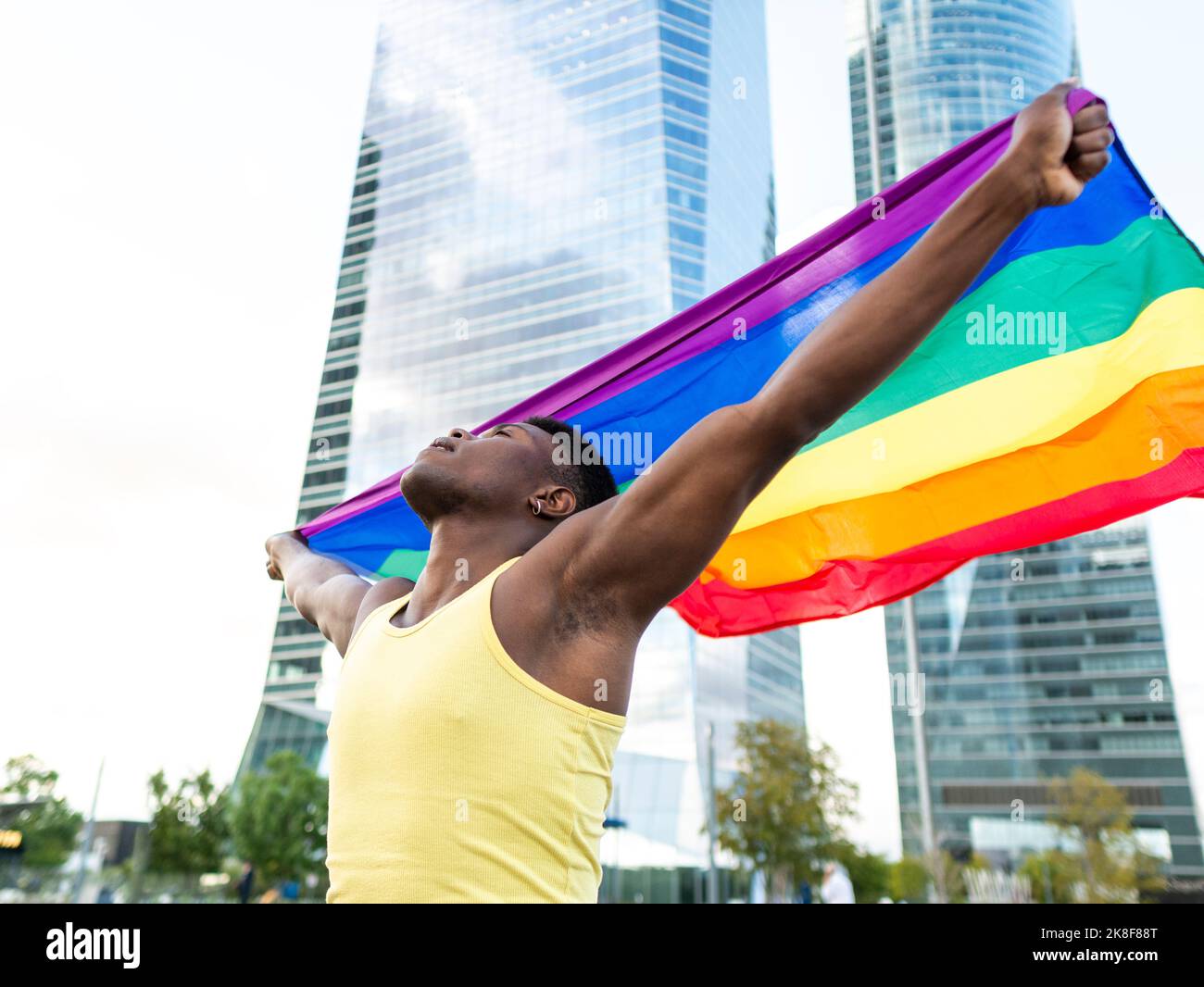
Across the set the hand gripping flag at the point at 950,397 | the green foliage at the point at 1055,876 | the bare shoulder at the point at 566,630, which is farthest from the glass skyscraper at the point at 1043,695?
the bare shoulder at the point at 566,630

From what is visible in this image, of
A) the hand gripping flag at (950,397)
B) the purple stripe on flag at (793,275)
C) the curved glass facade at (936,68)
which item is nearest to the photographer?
the purple stripe on flag at (793,275)

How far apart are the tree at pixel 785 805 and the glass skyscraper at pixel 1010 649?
3318 cm

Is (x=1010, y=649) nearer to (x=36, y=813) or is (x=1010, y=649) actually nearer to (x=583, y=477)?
(x=36, y=813)

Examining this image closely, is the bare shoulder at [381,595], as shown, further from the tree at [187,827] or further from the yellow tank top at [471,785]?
the tree at [187,827]

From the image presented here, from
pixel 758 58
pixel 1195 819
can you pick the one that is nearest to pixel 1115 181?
pixel 1195 819

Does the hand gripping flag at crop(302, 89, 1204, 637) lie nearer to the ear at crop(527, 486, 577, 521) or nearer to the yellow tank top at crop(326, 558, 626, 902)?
the ear at crop(527, 486, 577, 521)

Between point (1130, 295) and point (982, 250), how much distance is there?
99.8 inches

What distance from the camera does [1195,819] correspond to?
75000 millimetres

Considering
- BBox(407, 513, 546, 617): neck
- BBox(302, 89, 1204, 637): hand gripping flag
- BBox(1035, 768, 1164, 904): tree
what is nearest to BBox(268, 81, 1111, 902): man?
BBox(407, 513, 546, 617): neck

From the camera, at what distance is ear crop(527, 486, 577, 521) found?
8.86 feet

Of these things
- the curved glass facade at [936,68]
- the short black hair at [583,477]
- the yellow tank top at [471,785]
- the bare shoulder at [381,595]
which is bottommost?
the yellow tank top at [471,785]

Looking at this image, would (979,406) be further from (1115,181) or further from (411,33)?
(411,33)

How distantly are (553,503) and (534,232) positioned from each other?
82508 mm

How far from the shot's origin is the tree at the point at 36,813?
49.3 meters
